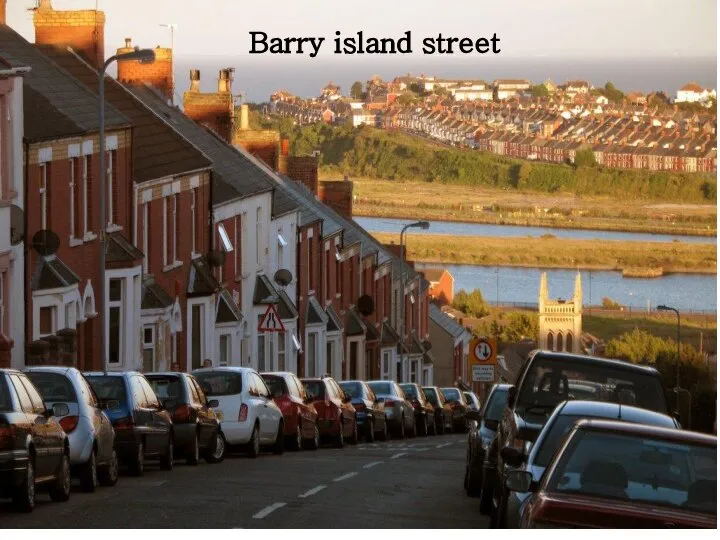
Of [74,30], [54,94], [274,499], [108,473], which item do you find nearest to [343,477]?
[108,473]

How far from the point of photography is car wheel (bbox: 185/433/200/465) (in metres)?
25.9

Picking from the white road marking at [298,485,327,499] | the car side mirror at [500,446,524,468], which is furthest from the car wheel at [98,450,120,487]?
the car side mirror at [500,446,524,468]

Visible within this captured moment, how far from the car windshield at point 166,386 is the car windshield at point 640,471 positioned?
45.4 ft

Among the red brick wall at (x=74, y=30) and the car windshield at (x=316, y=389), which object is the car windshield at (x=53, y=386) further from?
the red brick wall at (x=74, y=30)

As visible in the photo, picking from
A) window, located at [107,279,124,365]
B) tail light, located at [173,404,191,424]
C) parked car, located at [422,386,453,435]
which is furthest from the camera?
parked car, located at [422,386,453,435]

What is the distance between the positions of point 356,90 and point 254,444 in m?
131

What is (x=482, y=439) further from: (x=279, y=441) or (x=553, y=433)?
(x=279, y=441)

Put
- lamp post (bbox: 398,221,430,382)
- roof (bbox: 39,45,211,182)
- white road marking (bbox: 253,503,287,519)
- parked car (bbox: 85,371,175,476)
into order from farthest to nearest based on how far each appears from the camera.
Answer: lamp post (bbox: 398,221,430,382), roof (bbox: 39,45,211,182), parked car (bbox: 85,371,175,476), white road marking (bbox: 253,503,287,519)

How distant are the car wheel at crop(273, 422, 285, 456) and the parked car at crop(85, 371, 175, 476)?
639 cm

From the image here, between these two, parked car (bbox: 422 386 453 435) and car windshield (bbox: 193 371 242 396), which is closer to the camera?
car windshield (bbox: 193 371 242 396)

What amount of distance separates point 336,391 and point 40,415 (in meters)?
17.5

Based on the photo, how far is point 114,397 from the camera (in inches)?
900

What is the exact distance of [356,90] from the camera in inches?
6245

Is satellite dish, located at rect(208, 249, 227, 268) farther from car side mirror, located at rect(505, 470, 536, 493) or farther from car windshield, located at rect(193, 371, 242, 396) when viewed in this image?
car side mirror, located at rect(505, 470, 536, 493)
